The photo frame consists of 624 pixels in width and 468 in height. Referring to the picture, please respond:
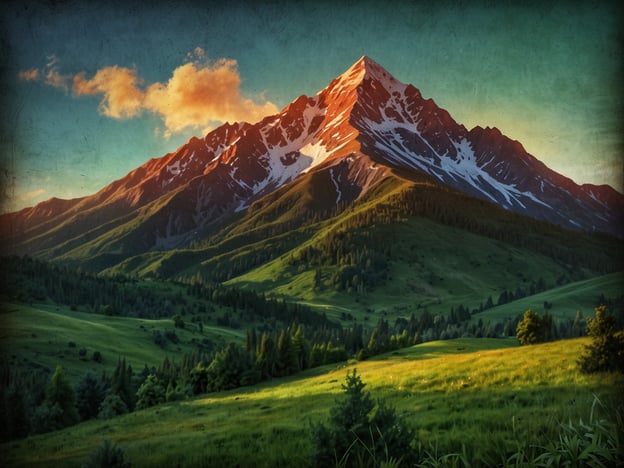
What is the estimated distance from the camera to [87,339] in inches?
5856

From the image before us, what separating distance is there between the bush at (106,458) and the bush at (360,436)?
4729 mm

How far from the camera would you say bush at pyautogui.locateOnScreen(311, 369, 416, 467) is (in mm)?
9016

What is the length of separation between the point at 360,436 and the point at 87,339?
530ft

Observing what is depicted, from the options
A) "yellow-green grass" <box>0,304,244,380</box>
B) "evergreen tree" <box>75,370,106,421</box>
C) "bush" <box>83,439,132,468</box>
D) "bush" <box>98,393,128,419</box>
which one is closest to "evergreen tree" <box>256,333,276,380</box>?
"bush" <box>98,393,128,419</box>

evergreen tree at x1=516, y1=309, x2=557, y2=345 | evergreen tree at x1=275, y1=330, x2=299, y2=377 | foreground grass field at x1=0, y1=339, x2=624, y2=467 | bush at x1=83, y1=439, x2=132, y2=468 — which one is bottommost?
evergreen tree at x1=275, y1=330, x2=299, y2=377

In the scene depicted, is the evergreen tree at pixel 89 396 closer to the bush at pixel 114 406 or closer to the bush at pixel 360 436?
the bush at pixel 114 406

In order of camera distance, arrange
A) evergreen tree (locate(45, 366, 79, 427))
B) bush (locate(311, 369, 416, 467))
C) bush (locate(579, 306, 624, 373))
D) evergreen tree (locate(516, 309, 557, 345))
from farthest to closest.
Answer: evergreen tree (locate(45, 366, 79, 427)), evergreen tree (locate(516, 309, 557, 345)), bush (locate(579, 306, 624, 373)), bush (locate(311, 369, 416, 467))

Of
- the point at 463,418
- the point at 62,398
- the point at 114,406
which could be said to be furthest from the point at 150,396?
the point at 463,418

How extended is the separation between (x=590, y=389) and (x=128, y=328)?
18238 cm

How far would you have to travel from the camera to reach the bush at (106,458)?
1017 centimetres

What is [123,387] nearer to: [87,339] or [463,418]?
[463,418]

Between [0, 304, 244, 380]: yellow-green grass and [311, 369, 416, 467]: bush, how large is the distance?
117743 millimetres

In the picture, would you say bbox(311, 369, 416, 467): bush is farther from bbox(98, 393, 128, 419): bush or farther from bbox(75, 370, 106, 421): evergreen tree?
bbox(75, 370, 106, 421): evergreen tree

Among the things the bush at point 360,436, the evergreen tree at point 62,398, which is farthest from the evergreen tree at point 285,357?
the bush at point 360,436
